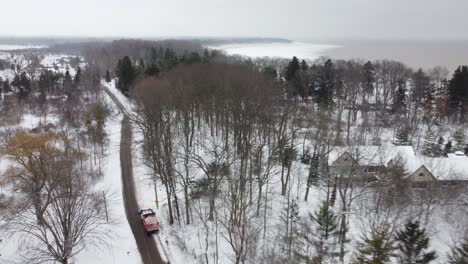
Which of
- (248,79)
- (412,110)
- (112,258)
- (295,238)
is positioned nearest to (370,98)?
(412,110)

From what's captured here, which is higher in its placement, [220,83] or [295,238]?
[220,83]

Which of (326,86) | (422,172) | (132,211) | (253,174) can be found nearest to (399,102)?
(326,86)

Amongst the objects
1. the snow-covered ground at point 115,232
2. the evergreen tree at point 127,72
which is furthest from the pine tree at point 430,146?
the evergreen tree at point 127,72

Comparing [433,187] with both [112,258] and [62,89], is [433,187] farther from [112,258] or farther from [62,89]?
[62,89]

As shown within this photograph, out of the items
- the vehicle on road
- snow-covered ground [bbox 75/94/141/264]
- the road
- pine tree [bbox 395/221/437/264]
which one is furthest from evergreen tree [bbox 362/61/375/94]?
the vehicle on road

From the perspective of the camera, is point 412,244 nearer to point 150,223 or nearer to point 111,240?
point 150,223

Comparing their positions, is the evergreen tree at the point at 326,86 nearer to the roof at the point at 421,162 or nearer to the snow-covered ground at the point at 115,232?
the roof at the point at 421,162

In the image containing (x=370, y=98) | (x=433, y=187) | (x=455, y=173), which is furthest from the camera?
(x=370, y=98)

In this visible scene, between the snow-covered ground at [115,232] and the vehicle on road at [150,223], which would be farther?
the vehicle on road at [150,223]

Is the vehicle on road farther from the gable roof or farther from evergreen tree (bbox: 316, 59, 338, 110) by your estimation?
evergreen tree (bbox: 316, 59, 338, 110)
